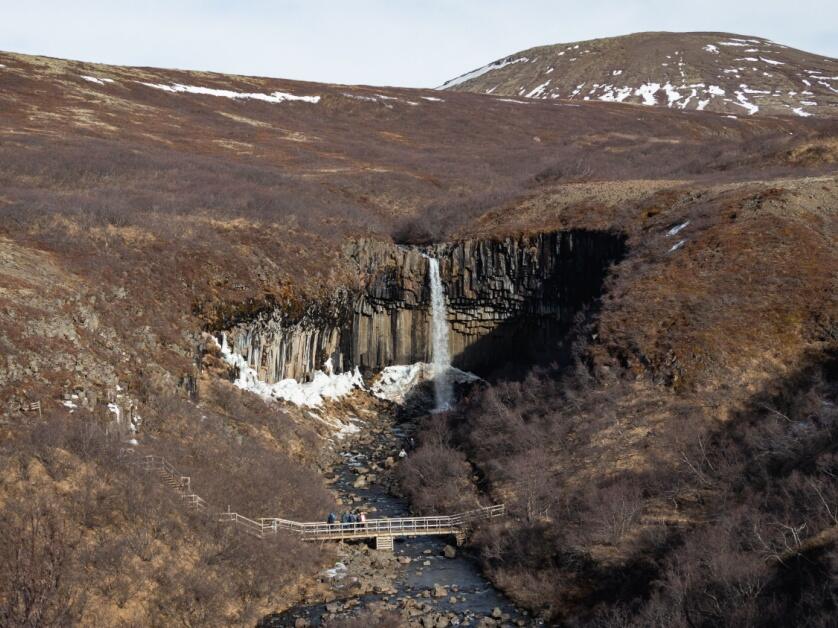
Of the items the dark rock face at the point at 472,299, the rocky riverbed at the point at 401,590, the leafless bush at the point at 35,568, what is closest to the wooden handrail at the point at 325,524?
the rocky riverbed at the point at 401,590

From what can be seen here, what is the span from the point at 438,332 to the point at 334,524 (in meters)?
25.4

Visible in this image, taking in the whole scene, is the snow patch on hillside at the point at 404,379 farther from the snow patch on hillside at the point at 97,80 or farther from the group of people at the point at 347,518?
the snow patch on hillside at the point at 97,80

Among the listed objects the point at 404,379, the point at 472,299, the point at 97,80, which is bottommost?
the point at 404,379

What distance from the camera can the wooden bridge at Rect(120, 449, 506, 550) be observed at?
31219mm

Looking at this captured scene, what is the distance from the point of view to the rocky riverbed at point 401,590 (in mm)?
27500

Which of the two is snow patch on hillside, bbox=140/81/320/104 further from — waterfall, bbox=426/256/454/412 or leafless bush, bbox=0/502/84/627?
leafless bush, bbox=0/502/84/627

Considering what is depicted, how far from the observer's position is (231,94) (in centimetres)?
10712

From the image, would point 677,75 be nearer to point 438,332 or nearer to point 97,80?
point 97,80

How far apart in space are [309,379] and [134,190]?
799 inches

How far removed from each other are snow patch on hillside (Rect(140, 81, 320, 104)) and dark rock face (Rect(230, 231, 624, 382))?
5629cm

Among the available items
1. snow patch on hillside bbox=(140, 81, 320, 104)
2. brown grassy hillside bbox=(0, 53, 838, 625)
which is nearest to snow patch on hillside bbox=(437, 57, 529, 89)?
snow patch on hillside bbox=(140, 81, 320, 104)

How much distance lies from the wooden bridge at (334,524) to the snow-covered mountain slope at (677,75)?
373 feet

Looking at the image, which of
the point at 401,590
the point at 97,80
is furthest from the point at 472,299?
the point at 97,80

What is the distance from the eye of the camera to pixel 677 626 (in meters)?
24.0
